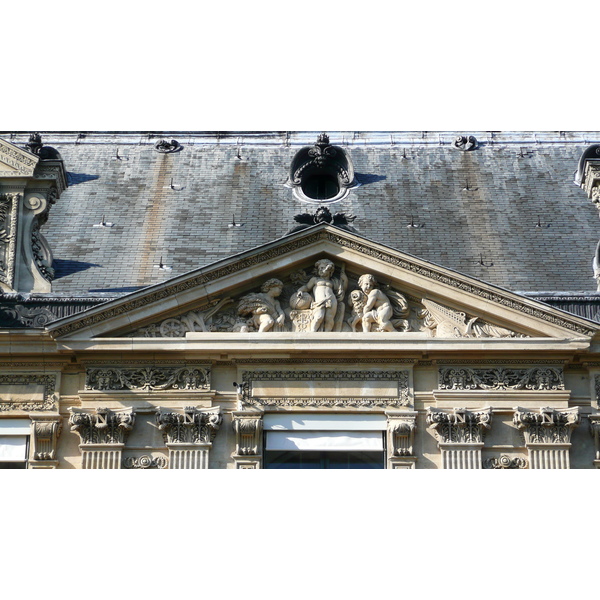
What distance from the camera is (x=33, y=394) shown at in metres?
23.1

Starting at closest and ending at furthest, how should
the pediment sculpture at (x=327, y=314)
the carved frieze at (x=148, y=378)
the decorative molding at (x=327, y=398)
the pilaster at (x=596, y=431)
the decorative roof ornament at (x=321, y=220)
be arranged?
the pilaster at (x=596, y=431) < the decorative molding at (x=327, y=398) < the carved frieze at (x=148, y=378) < the pediment sculpture at (x=327, y=314) < the decorative roof ornament at (x=321, y=220)

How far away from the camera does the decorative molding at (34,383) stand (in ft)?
75.3

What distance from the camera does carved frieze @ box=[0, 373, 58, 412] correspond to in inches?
903

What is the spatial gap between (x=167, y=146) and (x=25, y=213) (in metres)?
6.33

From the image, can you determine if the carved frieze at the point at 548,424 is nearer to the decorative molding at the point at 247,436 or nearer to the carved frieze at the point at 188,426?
the decorative molding at the point at 247,436

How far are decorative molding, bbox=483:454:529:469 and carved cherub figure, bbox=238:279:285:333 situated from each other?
150 inches

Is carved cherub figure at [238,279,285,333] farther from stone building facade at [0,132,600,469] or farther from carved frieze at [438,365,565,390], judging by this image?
carved frieze at [438,365,565,390]

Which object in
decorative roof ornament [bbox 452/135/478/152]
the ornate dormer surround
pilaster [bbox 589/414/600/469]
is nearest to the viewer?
pilaster [bbox 589/414/600/469]

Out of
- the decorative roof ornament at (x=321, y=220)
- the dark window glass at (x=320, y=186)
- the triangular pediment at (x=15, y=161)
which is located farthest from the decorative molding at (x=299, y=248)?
the dark window glass at (x=320, y=186)

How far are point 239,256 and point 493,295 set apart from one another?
13.0ft

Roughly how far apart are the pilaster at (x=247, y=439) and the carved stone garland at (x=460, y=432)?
2585mm

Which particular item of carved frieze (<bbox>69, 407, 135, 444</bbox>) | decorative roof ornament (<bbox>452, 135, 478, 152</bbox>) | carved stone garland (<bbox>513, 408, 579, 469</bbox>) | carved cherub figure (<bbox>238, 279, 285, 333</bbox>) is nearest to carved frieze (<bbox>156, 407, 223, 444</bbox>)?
carved frieze (<bbox>69, 407, 135, 444</bbox>)

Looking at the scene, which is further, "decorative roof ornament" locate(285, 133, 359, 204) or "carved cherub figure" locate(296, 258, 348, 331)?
"decorative roof ornament" locate(285, 133, 359, 204)

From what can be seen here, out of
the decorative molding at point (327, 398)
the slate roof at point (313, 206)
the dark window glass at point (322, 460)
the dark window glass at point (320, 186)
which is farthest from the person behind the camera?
the dark window glass at point (320, 186)
